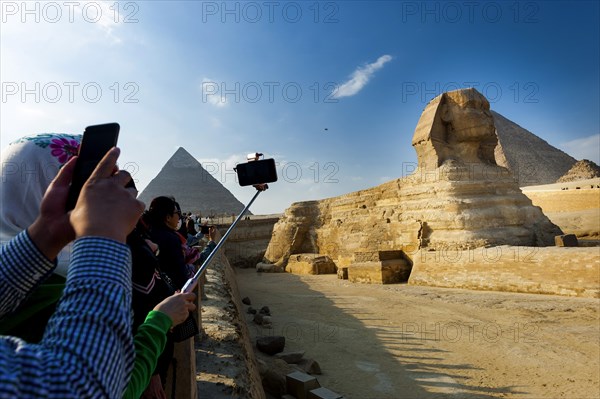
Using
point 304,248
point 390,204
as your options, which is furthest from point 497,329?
point 304,248

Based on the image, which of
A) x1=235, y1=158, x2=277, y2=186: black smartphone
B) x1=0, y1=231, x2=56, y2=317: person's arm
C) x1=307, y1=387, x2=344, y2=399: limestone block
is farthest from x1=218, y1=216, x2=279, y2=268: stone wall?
x1=0, y1=231, x2=56, y2=317: person's arm

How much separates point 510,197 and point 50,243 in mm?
11127

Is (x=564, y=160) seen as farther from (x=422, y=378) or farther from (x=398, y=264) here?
(x=422, y=378)

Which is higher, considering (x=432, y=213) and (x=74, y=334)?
(x=432, y=213)

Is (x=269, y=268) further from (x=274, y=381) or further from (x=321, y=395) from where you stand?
(x=321, y=395)

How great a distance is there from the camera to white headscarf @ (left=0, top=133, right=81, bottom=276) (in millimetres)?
1063

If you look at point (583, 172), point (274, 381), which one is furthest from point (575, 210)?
point (274, 381)

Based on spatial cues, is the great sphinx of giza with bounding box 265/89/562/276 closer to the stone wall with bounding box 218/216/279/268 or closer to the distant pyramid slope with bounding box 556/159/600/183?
the stone wall with bounding box 218/216/279/268

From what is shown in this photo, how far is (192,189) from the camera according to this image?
2274 inches

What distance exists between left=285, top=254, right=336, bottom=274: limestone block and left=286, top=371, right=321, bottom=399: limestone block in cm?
1044

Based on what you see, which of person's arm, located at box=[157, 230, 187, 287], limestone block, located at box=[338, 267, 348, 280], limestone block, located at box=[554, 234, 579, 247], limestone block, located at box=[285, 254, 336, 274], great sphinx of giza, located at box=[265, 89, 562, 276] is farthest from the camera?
limestone block, located at box=[285, 254, 336, 274]

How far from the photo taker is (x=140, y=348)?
3.03 ft

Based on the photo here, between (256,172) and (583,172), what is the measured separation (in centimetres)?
4764

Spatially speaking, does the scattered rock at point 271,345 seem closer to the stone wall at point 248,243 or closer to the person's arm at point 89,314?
the person's arm at point 89,314
